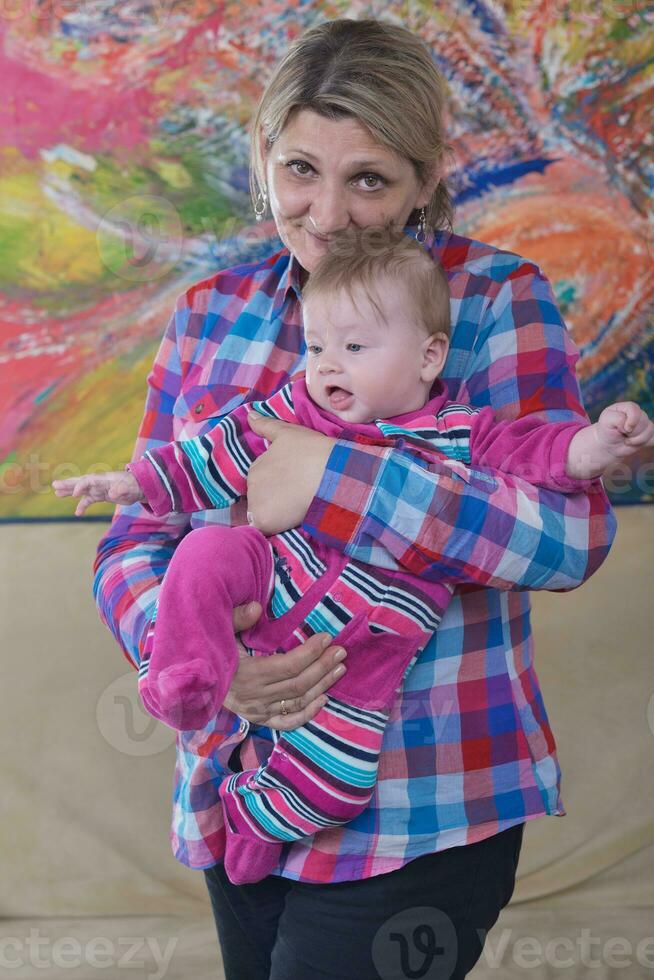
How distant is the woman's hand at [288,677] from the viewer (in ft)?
3.63

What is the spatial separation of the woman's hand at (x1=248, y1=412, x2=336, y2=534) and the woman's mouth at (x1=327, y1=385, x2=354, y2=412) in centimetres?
5

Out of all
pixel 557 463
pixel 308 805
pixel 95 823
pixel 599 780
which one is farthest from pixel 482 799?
pixel 95 823

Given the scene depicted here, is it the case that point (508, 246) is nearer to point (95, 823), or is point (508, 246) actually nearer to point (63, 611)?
point (63, 611)

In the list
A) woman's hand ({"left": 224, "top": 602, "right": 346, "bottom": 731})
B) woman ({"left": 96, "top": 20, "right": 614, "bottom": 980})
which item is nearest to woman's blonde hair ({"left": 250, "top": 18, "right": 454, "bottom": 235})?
woman ({"left": 96, "top": 20, "right": 614, "bottom": 980})

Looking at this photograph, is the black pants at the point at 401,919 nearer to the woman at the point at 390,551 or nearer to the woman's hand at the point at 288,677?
the woman at the point at 390,551

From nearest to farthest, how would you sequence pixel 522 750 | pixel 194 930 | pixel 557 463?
pixel 557 463 < pixel 522 750 < pixel 194 930

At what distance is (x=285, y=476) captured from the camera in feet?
3.80

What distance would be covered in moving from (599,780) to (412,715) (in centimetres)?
139

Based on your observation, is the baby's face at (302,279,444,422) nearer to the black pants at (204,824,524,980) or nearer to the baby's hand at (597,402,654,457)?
the baby's hand at (597,402,654,457)

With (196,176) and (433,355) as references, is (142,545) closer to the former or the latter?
(433,355)

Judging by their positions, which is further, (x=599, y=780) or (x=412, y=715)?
(x=599, y=780)

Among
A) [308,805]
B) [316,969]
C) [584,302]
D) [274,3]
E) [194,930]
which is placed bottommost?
[194,930]

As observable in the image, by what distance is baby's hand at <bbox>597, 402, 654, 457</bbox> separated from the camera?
101cm

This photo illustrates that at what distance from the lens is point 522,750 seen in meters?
1.19
